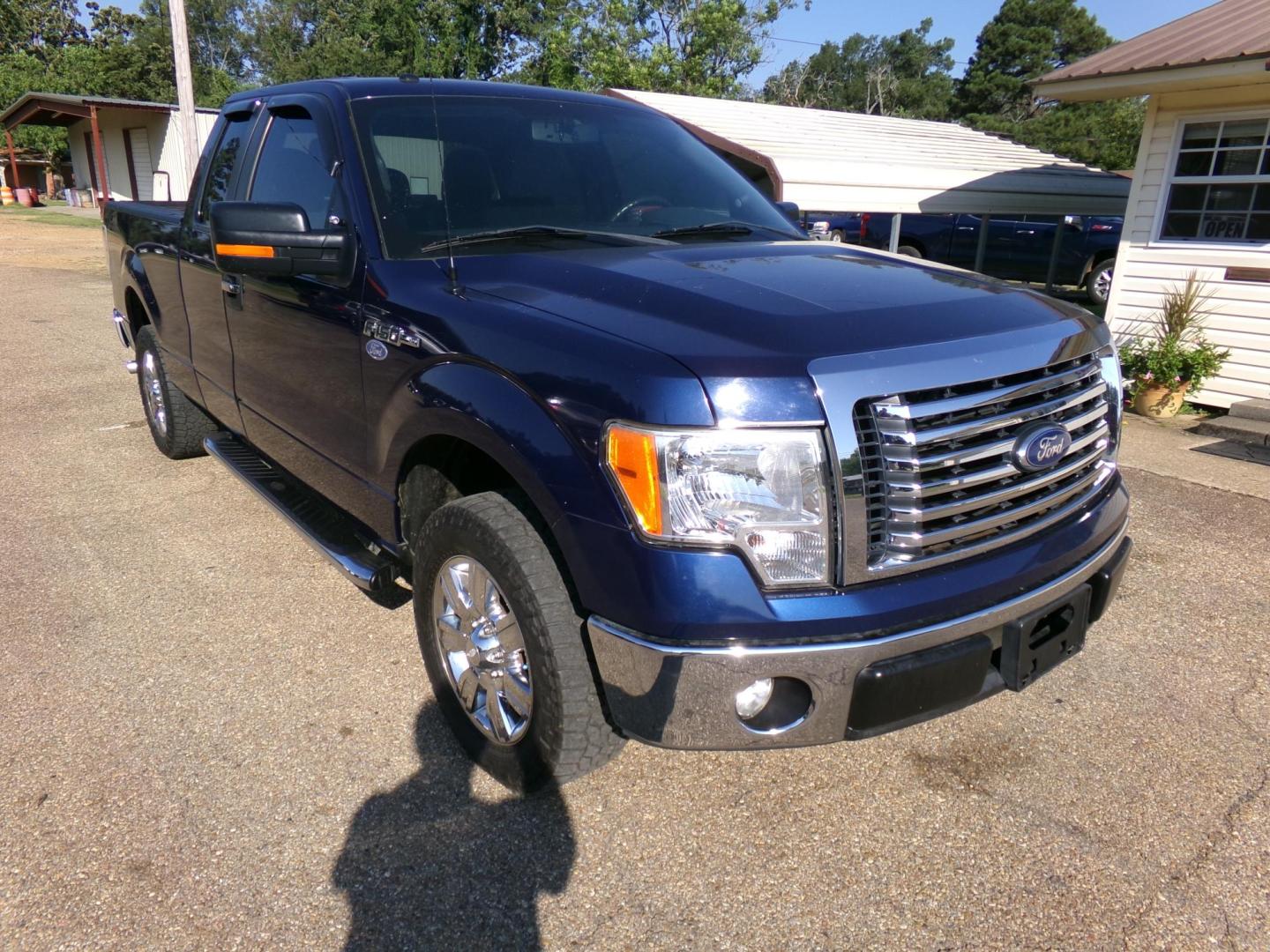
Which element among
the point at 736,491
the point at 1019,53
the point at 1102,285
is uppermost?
the point at 1019,53

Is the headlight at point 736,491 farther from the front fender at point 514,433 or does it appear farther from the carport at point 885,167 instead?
the carport at point 885,167

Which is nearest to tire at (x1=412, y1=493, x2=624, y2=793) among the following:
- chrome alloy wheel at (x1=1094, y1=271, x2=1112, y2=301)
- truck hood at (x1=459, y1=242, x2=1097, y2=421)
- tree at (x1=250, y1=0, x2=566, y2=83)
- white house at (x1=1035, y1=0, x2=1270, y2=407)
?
truck hood at (x1=459, y1=242, x2=1097, y2=421)

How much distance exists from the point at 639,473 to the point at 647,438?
0.08 metres

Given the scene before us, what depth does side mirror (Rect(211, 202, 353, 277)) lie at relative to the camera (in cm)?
265

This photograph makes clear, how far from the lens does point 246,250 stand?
2707 millimetres

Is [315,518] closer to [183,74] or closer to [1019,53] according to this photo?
[183,74]

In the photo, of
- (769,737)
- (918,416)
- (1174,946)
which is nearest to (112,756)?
(769,737)

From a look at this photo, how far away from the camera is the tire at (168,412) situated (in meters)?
5.17

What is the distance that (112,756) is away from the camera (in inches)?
106

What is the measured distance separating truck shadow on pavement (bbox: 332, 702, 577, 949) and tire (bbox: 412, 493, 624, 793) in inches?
3.9

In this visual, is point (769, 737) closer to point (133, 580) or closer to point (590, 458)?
point (590, 458)

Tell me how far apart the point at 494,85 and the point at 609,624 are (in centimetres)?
231

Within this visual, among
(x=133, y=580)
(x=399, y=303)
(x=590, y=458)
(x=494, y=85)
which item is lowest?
(x=133, y=580)

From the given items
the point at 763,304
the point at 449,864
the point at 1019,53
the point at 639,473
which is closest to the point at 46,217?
the point at 449,864
